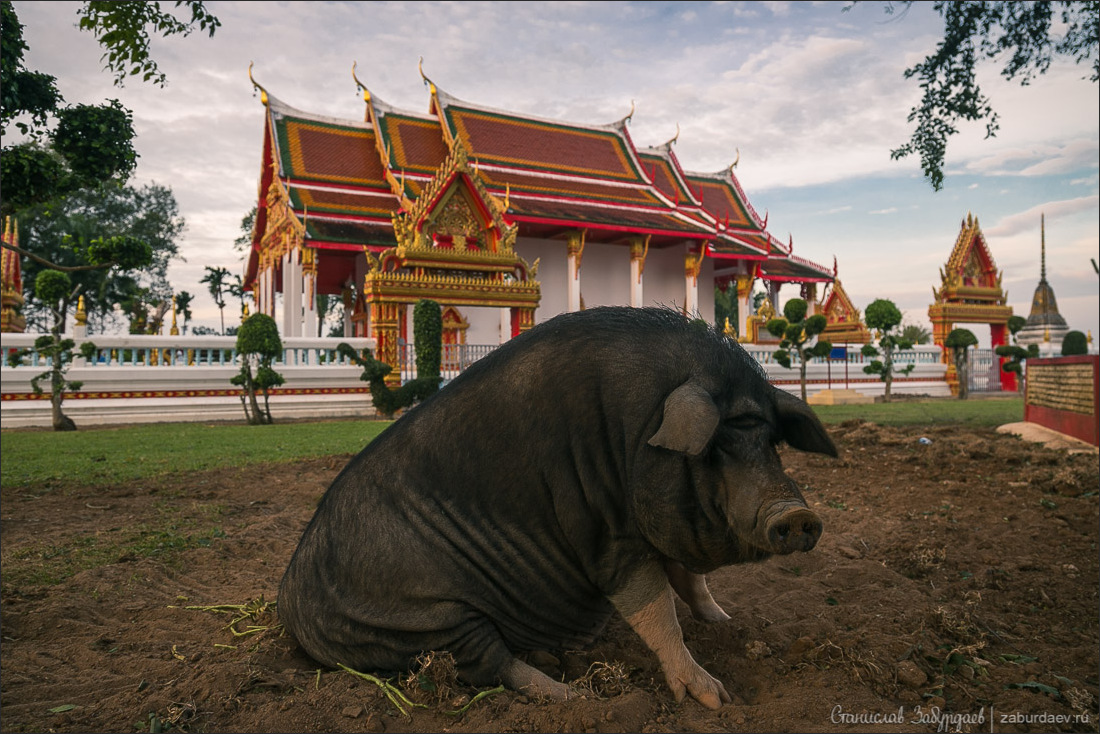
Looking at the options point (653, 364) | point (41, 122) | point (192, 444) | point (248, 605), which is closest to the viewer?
point (653, 364)

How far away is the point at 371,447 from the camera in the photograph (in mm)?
2496

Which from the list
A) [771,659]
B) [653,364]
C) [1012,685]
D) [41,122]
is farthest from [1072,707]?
[41,122]

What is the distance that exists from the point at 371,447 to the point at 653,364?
1.05 meters

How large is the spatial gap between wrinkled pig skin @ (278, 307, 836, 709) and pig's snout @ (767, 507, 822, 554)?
190mm

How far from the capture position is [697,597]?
2727 mm

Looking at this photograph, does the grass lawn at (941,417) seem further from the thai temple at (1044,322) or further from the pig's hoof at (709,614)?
the thai temple at (1044,322)

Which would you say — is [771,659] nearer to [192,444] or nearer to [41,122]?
[41,122]

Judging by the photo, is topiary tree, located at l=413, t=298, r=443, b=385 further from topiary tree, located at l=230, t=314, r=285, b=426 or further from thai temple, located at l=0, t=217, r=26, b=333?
thai temple, located at l=0, t=217, r=26, b=333

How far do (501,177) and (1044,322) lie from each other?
22.6 meters

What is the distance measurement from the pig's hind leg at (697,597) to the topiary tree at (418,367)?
378 inches

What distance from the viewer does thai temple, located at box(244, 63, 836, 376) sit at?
16250 millimetres

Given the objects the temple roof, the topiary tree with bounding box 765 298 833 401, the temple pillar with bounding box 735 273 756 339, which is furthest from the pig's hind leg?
the temple pillar with bounding box 735 273 756 339

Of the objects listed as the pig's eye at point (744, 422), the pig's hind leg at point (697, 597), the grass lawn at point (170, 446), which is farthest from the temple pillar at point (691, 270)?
the pig's eye at point (744, 422)

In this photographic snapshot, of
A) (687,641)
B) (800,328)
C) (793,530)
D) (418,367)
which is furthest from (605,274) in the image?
(793,530)
